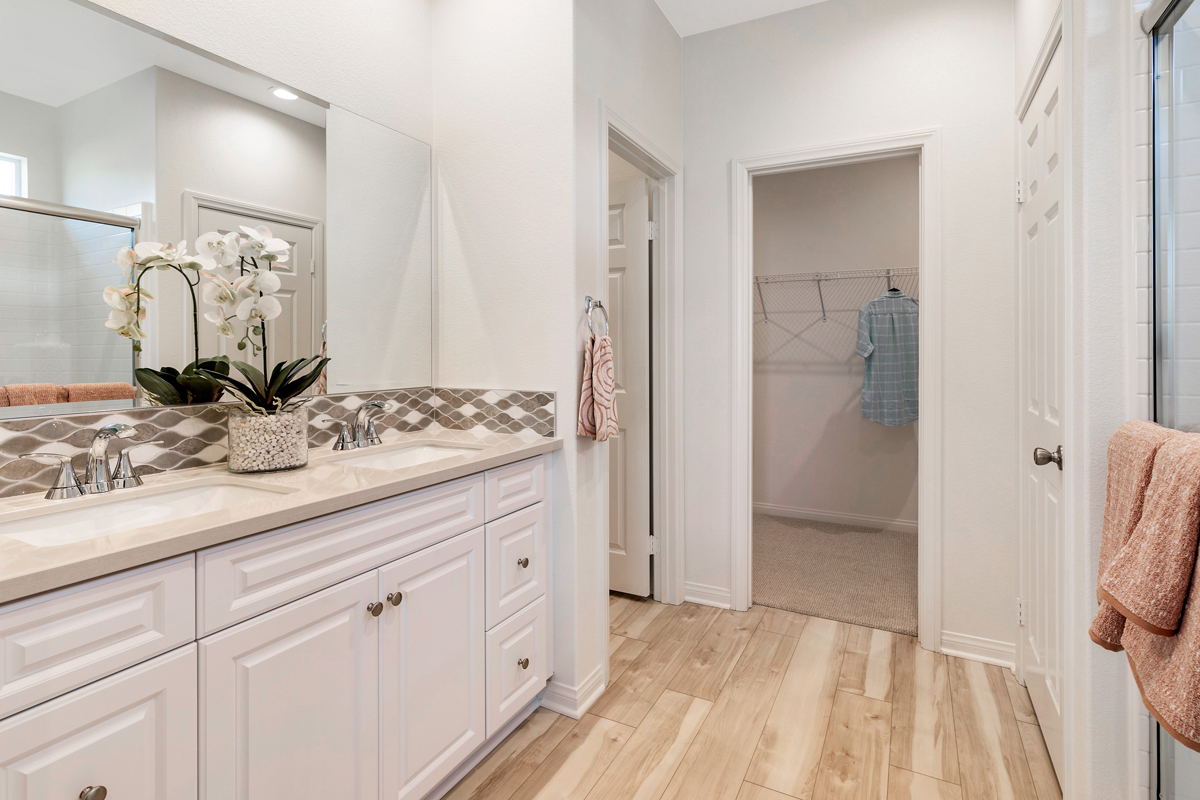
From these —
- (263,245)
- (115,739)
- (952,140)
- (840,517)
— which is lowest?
(840,517)

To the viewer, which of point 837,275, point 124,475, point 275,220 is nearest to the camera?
point 124,475

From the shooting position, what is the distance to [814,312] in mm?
4152

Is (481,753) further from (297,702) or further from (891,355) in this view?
(891,355)

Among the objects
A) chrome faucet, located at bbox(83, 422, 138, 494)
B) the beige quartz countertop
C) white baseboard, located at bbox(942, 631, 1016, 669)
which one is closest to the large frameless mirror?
chrome faucet, located at bbox(83, 422, 138, 494)

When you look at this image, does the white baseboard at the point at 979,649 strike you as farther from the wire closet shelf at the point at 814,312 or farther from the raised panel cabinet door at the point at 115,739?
the raised panel cabinet door at the point at 115,739

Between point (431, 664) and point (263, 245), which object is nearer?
point (431, 664)

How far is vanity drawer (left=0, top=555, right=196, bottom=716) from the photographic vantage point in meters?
0.77

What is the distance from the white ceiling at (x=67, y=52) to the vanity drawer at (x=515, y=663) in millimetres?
1584

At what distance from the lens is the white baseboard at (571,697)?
75.9 inches

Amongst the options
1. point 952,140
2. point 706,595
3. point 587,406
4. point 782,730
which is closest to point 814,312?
point 952,140

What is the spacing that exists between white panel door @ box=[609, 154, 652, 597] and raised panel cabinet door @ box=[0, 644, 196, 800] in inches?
76.6

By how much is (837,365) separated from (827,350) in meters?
0.12

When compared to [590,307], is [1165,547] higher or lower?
lower

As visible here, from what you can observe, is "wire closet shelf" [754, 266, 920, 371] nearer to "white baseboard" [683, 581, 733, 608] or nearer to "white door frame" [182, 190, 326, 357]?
"white baseboard" [683, 581, 733, 608]
